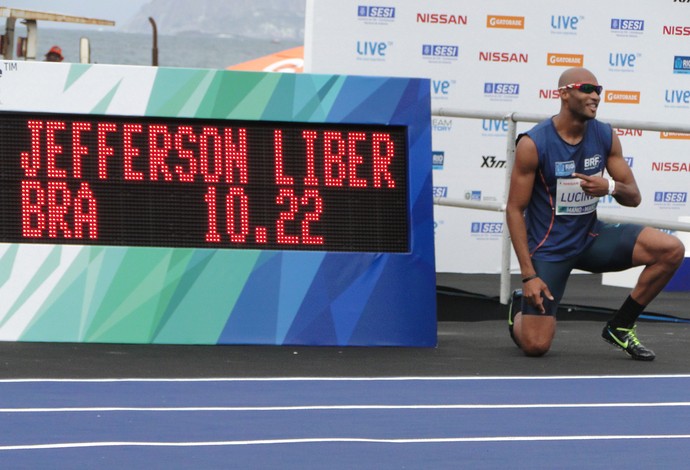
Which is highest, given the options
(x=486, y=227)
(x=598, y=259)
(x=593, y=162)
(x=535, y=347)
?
(x=593, y=162)

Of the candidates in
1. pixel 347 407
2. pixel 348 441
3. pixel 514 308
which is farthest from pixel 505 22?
pixel 348 441

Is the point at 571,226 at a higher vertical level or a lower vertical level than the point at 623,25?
lower

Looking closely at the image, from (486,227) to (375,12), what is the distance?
2.55 m

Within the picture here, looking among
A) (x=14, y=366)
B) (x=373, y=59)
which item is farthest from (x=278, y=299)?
(x=373, y=59)

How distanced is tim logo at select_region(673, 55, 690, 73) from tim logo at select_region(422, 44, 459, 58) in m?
2.50

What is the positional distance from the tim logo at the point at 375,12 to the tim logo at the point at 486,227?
2.37 meters

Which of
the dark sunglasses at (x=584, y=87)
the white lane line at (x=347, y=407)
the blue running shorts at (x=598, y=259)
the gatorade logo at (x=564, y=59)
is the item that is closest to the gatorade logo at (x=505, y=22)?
the gatorade logo at (x=564, y=59)

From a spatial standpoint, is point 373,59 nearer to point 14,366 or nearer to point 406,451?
point 14,366

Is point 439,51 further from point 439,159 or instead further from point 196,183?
point 196,183

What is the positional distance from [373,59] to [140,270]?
7218 mm

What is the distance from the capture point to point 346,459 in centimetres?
602

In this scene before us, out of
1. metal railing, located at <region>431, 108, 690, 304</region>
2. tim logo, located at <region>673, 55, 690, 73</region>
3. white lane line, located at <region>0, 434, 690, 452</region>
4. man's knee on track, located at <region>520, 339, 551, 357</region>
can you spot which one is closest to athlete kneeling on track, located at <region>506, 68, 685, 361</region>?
man's knee on track, located at <region>520, 339, 551, 357</region>

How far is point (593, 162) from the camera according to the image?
372 inches

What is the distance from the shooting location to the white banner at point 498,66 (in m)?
16.1
